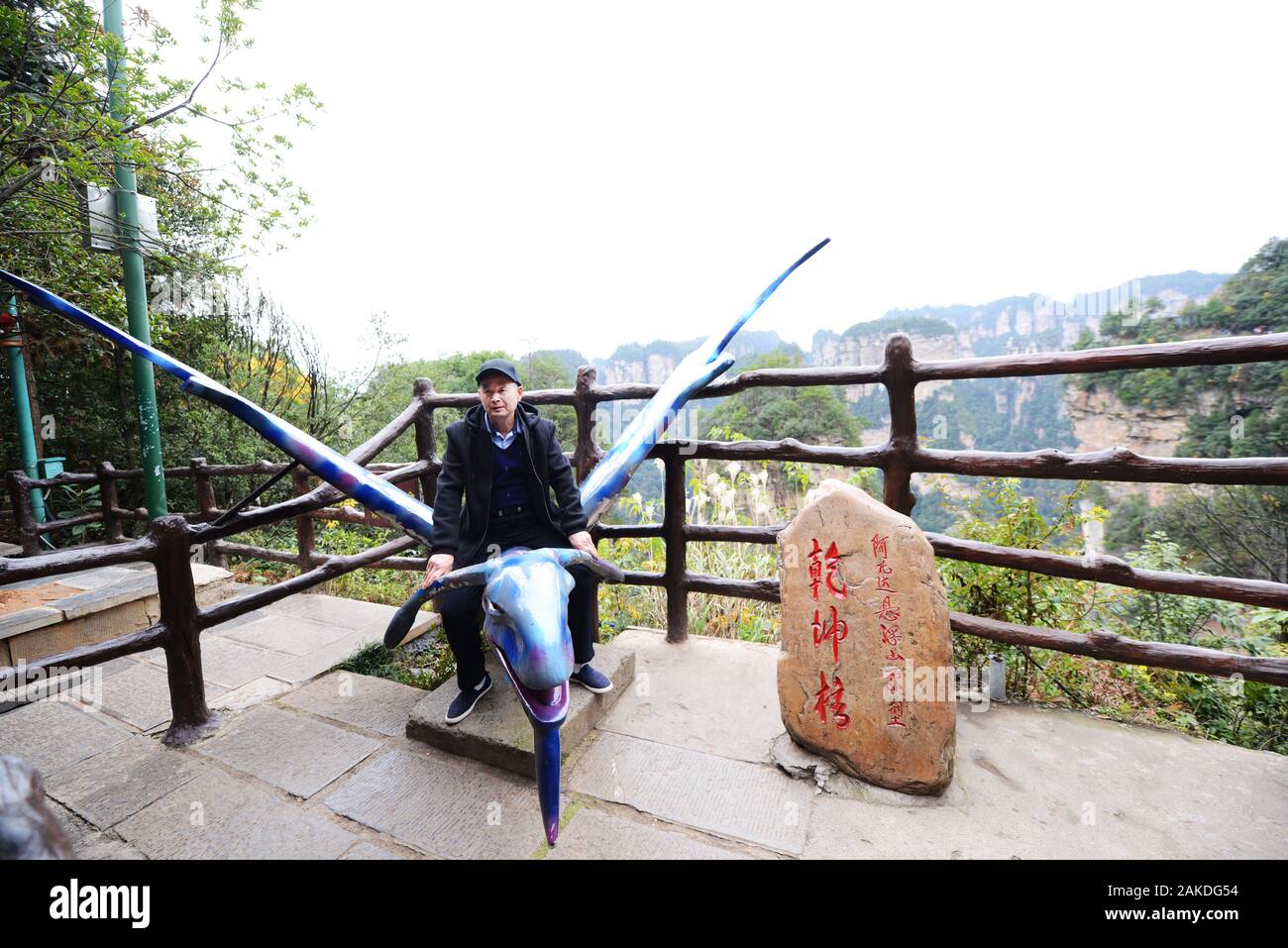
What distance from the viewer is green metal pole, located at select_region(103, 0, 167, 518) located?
420cm

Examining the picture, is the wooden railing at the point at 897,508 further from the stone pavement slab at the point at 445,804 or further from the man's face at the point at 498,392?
the stone pavement slab at the point at 445,804

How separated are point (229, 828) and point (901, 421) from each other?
125 inches

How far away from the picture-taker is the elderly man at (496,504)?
7.70 feet

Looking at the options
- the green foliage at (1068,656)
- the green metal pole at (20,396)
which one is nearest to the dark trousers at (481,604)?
the green foliage at (1068,656)

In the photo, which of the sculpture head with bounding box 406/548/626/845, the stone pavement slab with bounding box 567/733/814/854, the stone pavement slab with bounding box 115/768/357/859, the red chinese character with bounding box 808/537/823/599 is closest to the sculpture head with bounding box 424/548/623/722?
the sculpture head with bounding box 406/548/626/845

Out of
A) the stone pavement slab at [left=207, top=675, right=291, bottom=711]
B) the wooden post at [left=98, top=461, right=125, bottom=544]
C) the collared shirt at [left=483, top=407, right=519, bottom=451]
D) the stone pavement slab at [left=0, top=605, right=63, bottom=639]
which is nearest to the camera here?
the collared shirt at [left=483, top=407, right=519, bottom=451]

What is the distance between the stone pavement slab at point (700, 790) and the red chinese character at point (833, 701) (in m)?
0.26

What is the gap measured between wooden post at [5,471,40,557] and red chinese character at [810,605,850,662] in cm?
737

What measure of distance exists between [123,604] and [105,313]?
148 inches

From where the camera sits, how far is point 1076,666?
3.13 meters

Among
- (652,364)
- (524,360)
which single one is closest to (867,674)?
(524,360)

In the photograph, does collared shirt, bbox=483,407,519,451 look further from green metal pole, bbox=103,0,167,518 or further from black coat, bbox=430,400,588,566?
green metal pole, bbox=103,0,167,518

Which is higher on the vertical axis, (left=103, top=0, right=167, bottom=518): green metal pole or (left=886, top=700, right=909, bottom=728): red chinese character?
(left=103, top=0, right=167, bottom=518): green metal pole
